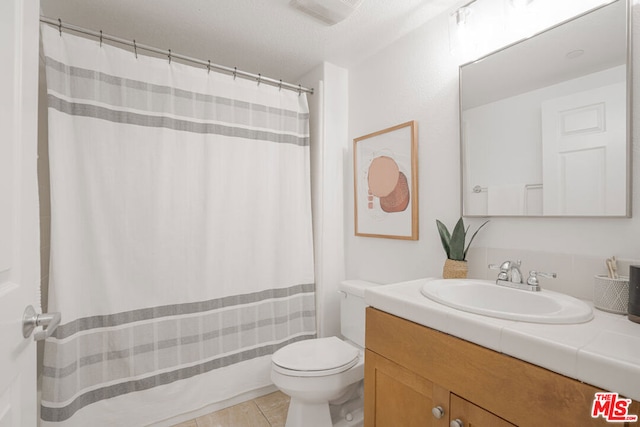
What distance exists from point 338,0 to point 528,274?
149 cm

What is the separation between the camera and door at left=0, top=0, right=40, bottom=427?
0.65 metres

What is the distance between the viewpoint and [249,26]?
1692 millimetres

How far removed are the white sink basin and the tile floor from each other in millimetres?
1218

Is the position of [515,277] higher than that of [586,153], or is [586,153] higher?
[586,153]

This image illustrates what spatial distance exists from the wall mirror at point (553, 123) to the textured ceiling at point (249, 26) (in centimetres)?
54

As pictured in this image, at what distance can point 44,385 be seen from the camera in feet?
4.40

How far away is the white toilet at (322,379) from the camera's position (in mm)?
1409

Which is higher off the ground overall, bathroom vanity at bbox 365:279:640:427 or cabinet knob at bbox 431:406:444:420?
bathroom vanity at bbox 365:279:640:427

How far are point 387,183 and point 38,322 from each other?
1.63 metres

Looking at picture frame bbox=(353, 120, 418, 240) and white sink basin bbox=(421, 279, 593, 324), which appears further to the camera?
picture frame bbox=(353, 120, 418, 240)

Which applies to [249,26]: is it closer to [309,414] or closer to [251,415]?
[309,414]

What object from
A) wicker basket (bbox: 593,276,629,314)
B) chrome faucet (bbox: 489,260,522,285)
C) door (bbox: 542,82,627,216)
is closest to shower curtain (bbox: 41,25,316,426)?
chrome faucet (bbox: 489,260,522,285)

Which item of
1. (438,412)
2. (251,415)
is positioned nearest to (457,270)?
(438,412)

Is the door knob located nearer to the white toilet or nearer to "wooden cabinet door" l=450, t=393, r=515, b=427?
the white toilet
